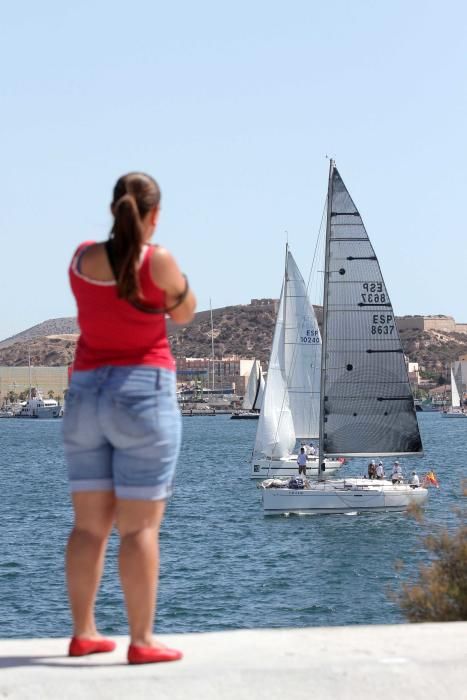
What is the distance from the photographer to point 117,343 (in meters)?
4.62

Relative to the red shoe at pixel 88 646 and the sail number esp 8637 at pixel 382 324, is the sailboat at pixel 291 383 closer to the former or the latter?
the sail number esp 8637 at pixel 382 324

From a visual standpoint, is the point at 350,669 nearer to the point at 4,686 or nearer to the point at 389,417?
the point at 4,686

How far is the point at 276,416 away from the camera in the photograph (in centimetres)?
4803

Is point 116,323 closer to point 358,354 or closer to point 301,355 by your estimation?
point 358,354

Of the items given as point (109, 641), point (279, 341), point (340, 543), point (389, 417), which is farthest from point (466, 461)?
point (109, 641)

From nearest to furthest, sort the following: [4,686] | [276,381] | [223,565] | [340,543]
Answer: [4,686] → [223,565] → [340,543] → [276,381]

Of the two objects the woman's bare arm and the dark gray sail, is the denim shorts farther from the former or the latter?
the dark gray sail

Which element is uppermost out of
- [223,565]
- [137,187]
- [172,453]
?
[137,187]

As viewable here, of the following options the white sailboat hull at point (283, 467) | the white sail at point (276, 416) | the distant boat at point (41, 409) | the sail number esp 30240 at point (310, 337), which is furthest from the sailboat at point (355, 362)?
the distant boat at point (41, 409)

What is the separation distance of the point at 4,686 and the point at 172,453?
36.9 inches

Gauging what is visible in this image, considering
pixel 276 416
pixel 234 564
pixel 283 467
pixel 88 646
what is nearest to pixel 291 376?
pixel 276 416

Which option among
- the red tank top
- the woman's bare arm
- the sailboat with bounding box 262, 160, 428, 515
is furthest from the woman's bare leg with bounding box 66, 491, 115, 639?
the sailboat with bounding box 262, 160, 428, 515

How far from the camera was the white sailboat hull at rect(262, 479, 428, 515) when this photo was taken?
3522 cm

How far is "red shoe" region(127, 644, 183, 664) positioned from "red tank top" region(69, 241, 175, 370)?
0.92 metres
